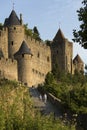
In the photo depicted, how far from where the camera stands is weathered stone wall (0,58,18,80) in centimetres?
6368

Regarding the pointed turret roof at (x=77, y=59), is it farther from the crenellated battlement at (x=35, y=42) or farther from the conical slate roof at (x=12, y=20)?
the conical slate roof at (x=12, y=20)

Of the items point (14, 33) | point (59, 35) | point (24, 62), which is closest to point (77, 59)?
point (59, 35)

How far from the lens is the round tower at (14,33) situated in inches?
2707

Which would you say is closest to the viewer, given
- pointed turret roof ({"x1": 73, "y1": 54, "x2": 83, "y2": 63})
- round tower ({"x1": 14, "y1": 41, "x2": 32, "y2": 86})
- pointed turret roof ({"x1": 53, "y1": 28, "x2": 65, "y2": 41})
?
round tower ({"x1": 14, "y1": 41, "x2": 32, "y2": 86})

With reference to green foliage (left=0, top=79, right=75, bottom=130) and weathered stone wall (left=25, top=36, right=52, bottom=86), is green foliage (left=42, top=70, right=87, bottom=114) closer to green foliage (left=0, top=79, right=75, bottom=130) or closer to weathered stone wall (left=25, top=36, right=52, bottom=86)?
weathered stone wall (left=25, top=36, right=52, bottom=86)

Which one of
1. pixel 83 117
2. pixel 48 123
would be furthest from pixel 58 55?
pixel 48 123

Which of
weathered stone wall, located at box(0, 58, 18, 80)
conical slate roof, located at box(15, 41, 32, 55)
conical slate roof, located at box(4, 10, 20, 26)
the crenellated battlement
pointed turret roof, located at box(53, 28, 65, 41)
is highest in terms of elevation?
conical slate roof, located at box(4, 10, 20, 26)

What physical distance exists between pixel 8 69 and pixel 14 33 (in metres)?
6.05

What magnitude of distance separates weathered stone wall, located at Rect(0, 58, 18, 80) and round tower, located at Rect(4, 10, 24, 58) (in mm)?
2812

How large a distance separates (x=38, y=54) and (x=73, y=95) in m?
30.0

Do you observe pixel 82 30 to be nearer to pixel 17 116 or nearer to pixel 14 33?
pixel 17 116

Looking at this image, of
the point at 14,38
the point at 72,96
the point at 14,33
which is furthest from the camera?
the point at 14,33

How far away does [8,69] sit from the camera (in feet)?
212

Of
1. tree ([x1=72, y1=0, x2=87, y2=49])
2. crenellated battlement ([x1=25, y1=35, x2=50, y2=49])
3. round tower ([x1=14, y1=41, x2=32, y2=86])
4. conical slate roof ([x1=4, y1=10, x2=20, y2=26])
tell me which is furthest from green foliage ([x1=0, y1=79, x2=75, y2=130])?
crenellated battlement ([x1=25, y1=35, x2=50, y2=49])
